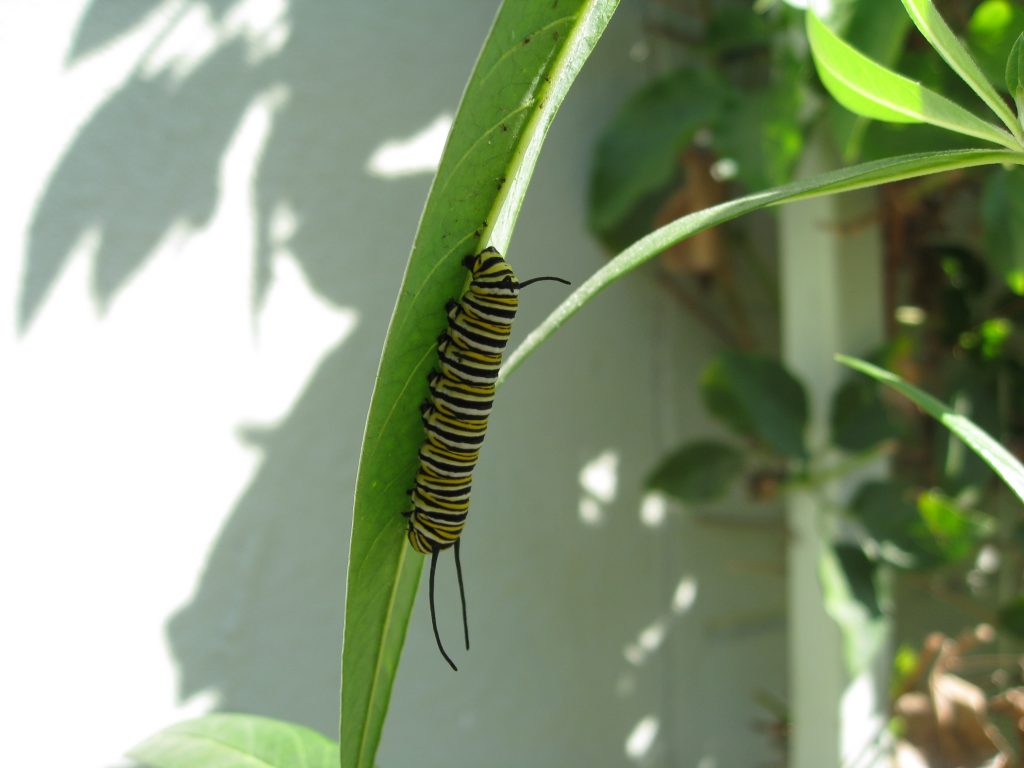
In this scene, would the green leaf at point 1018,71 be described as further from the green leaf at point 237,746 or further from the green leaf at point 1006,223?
the green leaf at point 1006,223

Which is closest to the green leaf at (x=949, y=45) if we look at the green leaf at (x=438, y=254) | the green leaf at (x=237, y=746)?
the green leaf at (x=438, y=254)

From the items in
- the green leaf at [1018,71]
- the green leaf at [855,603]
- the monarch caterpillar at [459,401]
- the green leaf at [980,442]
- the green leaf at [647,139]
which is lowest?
the green leaf at [855,603]

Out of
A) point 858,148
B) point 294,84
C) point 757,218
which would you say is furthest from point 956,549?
point 294,84

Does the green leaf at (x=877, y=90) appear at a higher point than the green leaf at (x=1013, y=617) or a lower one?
higher

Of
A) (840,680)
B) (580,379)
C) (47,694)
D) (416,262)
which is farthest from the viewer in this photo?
(580,379)

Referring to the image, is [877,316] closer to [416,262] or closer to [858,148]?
[858,148]

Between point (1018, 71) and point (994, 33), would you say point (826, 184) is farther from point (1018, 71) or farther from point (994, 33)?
point (994, 33)

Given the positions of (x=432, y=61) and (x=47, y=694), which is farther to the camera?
(x=432, y=61)
